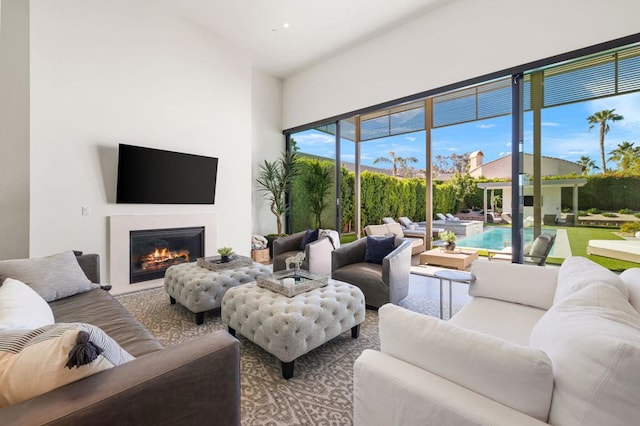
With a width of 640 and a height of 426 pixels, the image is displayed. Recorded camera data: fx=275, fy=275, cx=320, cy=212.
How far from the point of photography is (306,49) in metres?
5.36

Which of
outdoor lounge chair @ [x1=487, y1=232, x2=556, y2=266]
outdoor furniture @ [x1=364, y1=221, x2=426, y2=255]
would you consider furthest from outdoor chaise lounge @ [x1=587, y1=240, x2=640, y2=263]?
outdoor furniture @ [x1=364, y1=221, x2=426, y2=255]

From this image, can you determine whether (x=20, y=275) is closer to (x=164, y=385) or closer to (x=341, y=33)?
(x=164, y=385)

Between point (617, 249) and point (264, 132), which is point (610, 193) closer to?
point (617, 249)

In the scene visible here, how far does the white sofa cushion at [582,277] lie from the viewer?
1445 millimetres

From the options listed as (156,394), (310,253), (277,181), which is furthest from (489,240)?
(156,394)

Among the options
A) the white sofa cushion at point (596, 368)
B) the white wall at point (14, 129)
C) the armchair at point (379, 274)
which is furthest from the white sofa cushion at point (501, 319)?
the white wall at point (14, 129)

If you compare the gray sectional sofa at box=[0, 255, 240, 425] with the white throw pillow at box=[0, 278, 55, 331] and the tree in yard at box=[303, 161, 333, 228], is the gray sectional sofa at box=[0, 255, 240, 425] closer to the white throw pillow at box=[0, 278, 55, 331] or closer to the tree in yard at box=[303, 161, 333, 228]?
the white throw pillow at box=[0, 278, 55, 331]

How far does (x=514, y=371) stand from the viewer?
92 centimetres

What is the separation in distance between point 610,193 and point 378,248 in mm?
2754

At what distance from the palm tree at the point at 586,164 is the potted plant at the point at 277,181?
4775 millimetres

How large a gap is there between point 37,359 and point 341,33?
5.50 m

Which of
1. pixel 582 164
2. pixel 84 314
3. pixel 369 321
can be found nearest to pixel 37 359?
pixel 84 314

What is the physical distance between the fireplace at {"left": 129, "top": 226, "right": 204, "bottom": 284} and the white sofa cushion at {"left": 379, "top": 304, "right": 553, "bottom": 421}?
419 cm

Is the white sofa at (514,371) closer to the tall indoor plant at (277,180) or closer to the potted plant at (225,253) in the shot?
the potted plant at (225,253)
